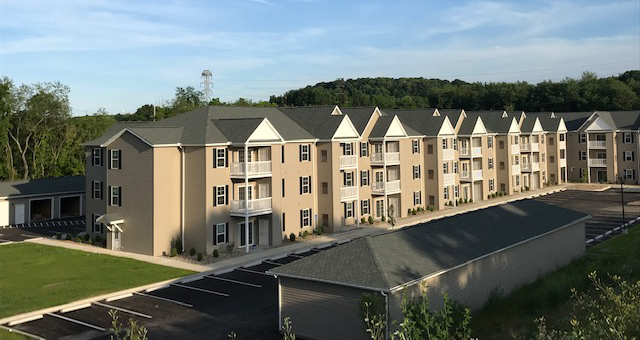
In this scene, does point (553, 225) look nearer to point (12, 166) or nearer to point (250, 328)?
point (250, 328)

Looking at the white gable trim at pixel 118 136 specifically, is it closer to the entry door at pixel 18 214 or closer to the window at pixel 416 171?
the entry door at pixel 18 214

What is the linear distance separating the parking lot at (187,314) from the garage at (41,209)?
32.6m

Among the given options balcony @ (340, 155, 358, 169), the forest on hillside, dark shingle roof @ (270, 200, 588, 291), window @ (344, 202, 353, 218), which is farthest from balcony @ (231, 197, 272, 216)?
the forest on hillside

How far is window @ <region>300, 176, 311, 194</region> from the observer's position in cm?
4456

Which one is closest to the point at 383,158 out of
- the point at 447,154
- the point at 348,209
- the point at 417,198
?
the point at 348,209

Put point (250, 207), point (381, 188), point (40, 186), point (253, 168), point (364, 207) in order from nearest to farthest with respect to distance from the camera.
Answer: point (250, 207), point (253, 168), point (364, 207), point (381, 188), point (40, 186)

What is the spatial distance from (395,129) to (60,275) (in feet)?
107

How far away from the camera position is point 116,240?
39.2 m

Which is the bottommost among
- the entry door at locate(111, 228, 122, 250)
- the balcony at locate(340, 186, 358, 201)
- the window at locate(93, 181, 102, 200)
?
the entry door at locate(111, 228, 122, 250)

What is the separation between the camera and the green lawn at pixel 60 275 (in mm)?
26891

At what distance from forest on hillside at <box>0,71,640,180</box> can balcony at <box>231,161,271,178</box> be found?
4330 centimetres

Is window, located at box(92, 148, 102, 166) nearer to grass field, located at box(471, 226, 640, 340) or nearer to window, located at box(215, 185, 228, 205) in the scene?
window, located at box(215, 185, 228, 205)

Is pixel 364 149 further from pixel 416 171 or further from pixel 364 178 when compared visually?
pixel 416 171

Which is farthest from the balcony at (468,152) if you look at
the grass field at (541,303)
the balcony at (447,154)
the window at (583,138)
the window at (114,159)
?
the window at (114,159)
